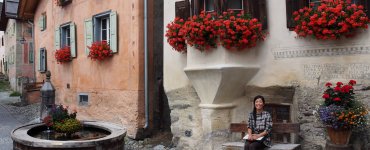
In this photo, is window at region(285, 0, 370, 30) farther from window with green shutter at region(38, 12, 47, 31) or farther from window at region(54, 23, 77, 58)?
window with green shutter at region(38, 12, 47, 31)

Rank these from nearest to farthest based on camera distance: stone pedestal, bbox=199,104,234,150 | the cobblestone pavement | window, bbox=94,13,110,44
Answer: stone pedestal, bbox=199,104,234,150
the cobblestone pavement
window, bbox=94,13,110,44

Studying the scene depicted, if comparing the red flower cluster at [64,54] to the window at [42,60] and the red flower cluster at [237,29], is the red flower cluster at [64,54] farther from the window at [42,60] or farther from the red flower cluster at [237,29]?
the red flower cluster at [237,29]

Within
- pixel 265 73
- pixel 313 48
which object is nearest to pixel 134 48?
pixel 265 73

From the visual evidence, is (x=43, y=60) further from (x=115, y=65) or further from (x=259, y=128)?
(x=259, y=128)

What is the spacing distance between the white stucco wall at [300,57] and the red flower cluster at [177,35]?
1.35m

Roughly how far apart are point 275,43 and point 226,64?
921 millimetres

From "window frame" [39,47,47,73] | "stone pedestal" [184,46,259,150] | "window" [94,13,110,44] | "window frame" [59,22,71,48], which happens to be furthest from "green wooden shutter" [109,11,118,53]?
"window frame" [39,47,47,73]

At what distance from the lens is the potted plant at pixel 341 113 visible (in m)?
5.27

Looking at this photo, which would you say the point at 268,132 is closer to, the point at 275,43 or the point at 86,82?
the point at 275,43

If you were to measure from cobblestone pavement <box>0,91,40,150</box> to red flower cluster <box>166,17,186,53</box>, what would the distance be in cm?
458

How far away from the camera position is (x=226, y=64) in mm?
6691

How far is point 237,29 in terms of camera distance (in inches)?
251

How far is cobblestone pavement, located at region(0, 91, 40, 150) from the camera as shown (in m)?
9.84

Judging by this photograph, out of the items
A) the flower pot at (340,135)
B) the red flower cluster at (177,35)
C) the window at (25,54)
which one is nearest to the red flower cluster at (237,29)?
the red flower cluster at (177,35)
